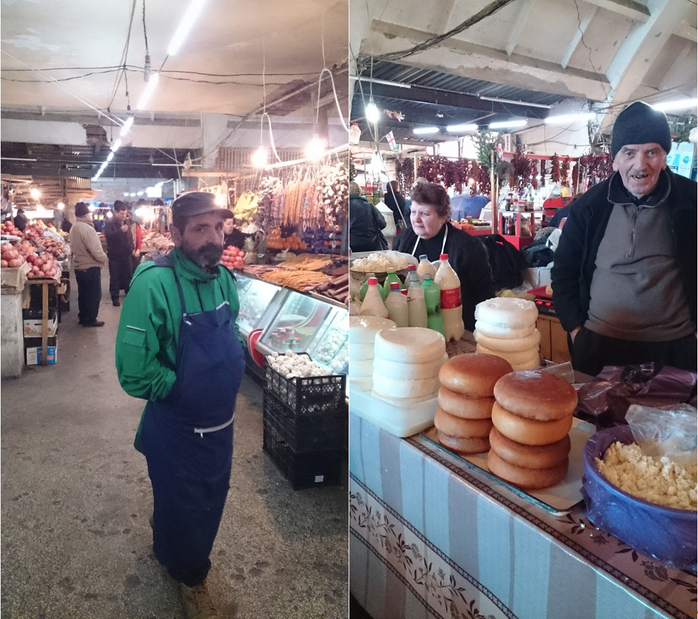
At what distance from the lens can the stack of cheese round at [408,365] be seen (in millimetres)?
1359

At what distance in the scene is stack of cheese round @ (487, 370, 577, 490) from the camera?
1058mm

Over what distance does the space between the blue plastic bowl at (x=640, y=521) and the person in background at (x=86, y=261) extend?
1322mm

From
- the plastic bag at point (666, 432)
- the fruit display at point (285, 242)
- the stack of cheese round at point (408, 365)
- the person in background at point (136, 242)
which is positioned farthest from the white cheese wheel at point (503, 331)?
the fruit display at point (285, 242)

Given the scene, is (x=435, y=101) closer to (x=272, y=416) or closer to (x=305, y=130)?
(x=305, y=130)

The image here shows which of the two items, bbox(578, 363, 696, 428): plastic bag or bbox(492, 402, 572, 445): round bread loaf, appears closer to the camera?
bbox(492, 402, 572, 445): round bread loaf

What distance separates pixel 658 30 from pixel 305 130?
1292 millimetres

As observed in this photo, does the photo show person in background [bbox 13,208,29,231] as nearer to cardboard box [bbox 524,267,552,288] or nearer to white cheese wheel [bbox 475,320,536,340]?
white cheese wheel [bbox 475,320,536,340]

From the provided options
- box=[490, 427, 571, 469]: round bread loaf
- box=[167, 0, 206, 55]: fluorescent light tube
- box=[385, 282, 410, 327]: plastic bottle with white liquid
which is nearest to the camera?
box=[490, 427, 571, 469]: round bread loaf

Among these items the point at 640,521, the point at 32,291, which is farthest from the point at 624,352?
the point at 32,291

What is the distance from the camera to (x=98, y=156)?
5.07 feet

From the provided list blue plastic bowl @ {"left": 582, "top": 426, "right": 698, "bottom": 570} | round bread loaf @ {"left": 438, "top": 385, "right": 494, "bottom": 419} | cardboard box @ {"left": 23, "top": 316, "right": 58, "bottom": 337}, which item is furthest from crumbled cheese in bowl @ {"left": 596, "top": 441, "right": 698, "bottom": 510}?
cardboard box @ {"left": 23, "top": 316, "right": 58, "bottom": 337}

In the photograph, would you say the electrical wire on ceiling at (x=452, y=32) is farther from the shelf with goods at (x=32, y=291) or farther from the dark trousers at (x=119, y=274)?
the shelf with goods at (x=32, y=291)

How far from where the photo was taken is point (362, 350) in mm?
1540

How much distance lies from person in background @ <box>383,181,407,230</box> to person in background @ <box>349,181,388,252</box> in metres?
0.06
